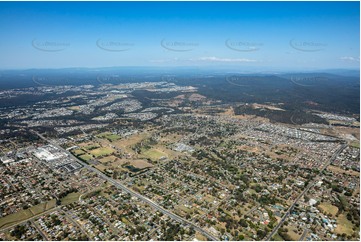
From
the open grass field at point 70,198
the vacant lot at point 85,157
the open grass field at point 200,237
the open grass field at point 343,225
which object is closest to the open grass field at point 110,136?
the vacant lot at point 85,157

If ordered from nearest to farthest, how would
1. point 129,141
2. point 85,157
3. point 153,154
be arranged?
point 85,157
point 153,154
point 129,141

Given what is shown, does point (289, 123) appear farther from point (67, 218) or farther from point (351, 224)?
point (67, 218)

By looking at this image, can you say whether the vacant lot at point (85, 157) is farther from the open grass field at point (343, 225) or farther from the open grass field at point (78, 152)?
the open grass field at point (343, 225)

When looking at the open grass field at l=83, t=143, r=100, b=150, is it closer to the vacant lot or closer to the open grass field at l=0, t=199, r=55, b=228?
the vacant lot

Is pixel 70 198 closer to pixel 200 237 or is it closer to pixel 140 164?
pixel 140 164

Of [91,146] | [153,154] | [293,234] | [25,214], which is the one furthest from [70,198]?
[293,234]

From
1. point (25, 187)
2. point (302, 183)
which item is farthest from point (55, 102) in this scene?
point (302, 183)
